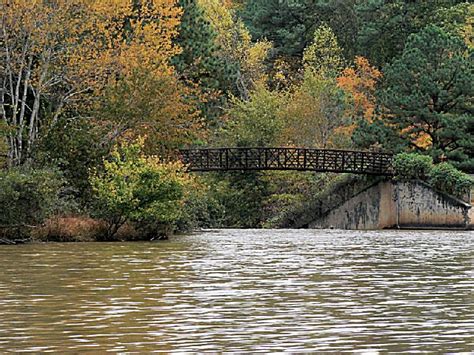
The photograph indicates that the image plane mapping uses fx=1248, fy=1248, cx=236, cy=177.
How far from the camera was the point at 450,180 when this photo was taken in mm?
63688

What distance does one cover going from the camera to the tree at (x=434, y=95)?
66250 millimetres

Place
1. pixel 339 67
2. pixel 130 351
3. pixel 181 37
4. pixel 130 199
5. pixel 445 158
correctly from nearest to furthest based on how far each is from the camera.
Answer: pixel 130 351 → pixel 130 199 → pixel 445 158 → pixel 181 37 → pixel 339 67

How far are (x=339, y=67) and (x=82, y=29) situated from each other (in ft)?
146

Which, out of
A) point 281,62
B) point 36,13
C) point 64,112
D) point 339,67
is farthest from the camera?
point 281,62

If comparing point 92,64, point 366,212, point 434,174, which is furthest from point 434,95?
point 92,64

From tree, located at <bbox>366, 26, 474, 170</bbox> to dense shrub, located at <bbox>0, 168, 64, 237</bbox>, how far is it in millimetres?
27780

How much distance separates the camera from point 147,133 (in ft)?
182

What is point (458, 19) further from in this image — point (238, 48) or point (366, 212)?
point (366, 212)

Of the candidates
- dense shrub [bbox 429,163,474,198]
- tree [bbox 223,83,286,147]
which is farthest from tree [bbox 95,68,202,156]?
tree [bbox 223,83,286,147]

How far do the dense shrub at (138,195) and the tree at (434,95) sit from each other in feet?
71.3

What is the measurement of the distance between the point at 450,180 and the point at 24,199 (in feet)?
89.6

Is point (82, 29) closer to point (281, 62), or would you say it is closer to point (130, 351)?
point (130, 351)

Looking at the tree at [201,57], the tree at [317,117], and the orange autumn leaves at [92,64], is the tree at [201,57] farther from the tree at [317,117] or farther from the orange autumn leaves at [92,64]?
the orange autumn leaves at [92,64]

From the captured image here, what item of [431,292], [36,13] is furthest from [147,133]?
[431,292]
